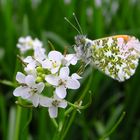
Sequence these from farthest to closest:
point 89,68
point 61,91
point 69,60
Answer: point 89,68, point 69,60, point 61,91

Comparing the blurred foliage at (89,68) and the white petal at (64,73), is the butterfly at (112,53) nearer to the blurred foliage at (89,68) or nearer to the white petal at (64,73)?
the white petal at (64,73)

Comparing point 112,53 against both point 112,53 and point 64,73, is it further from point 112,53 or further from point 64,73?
point 64,73

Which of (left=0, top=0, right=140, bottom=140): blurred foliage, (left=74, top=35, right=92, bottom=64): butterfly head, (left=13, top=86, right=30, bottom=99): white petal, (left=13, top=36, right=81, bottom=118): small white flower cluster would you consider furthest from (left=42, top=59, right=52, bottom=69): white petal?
(left=0, top=0, right=140, bottom=140): blurred foliage

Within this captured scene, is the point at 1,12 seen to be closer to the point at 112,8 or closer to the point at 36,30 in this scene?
the point at 36,30

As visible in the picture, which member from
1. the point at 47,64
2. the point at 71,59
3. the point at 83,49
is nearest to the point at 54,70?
the point at 47,64

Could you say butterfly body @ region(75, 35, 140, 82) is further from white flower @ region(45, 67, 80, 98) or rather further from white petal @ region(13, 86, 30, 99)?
white petal @ region(13, 86, 30, 99)

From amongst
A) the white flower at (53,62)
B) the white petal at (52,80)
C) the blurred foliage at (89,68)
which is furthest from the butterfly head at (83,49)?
the blurred foliage at (89,68)

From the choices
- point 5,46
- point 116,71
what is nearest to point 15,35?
point 5,46
